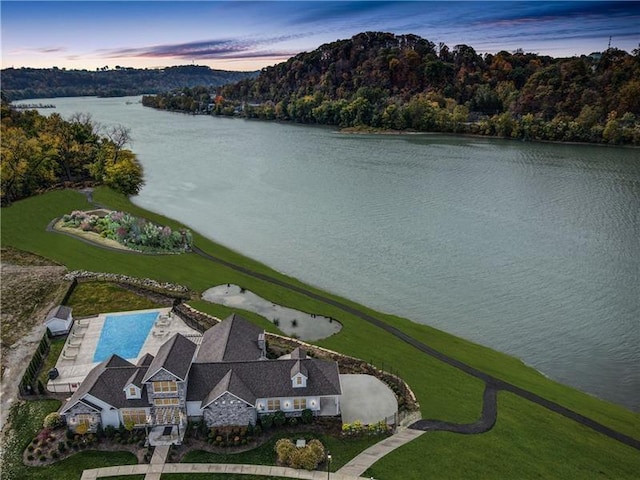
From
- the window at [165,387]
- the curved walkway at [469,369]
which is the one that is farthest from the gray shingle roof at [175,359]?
the curved walkway at [469,369]

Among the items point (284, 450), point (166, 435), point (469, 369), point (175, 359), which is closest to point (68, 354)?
point (175, 359)

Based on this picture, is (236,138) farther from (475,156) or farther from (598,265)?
(598,265)

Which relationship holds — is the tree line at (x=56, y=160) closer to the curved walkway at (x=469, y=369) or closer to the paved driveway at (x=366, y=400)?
the curved walkway at (x=469, y=369)

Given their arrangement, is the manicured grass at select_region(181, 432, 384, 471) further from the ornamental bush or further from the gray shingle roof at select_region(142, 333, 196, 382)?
the gray shingle roof at select_region(142, 333, 196, 382)

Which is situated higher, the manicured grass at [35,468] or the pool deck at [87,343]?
the pool deck at [87,343]

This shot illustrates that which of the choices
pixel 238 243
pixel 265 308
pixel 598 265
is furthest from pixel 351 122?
pixel 265 308

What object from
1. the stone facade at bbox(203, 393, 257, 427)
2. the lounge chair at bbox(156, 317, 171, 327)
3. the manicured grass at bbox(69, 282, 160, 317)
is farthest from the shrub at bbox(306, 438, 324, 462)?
the manicured grass at bbox(69, 282, 160, 317)
